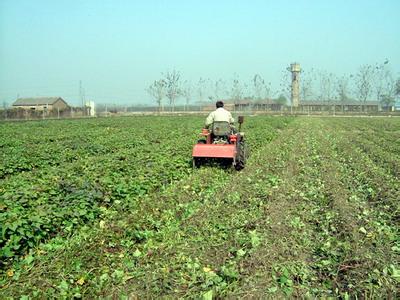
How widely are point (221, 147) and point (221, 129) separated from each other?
0.59 m

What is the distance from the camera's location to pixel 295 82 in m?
109

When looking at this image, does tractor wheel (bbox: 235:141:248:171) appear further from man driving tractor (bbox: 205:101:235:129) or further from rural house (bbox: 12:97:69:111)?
rural house (bbox: 12:97:69:111)

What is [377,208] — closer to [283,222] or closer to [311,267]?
[283,222]

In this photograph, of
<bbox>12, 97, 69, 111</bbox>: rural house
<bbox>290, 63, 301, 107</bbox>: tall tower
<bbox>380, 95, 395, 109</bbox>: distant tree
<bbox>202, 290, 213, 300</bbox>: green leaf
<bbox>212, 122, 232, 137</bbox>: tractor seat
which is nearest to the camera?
<bbox>202, 290, 213, 300</bbox>: green leaf

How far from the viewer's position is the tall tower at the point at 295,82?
106m

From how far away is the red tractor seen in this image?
449 inches

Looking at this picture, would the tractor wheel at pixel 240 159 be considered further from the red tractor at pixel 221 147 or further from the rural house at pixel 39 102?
the rural house at pixel 39 102

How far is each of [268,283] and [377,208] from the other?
406 centimetres

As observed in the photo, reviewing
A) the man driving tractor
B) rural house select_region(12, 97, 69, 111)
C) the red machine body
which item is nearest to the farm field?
the red machine body

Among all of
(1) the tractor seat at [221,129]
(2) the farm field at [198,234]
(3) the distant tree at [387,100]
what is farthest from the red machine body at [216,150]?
(3) the distant tree at [387,100]

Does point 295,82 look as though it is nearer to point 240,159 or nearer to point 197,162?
point 240,159

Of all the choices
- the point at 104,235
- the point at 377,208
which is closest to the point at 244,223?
the point at 104,235

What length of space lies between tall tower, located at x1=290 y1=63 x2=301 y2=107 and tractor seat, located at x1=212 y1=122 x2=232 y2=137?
95.3 m

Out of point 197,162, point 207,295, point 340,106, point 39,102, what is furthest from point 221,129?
point 340,106
